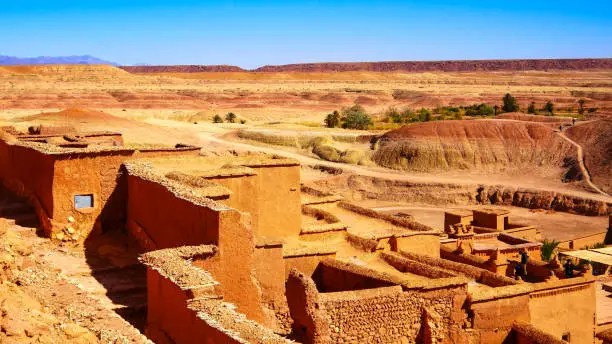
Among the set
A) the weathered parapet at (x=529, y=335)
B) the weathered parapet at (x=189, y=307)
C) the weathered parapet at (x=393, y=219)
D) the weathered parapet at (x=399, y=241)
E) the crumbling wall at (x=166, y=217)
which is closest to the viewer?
the weathered parapet at (x=189, y=307)

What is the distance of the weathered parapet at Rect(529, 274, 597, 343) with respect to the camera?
14.6 metres

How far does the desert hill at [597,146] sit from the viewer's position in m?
41.3

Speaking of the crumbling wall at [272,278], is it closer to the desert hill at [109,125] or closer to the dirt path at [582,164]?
the desert hill at [109,125]

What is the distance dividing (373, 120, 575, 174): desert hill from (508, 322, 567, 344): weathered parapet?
32.6 meters

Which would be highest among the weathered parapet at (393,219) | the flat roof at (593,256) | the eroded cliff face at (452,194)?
the weathered parapet at (393,219)

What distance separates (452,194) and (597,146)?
11.5m

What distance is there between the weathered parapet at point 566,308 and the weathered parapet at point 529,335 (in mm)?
773

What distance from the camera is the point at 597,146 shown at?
148ft

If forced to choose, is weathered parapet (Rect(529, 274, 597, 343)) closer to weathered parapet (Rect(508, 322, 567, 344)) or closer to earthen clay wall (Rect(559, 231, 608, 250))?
weathered parapet (Rect(508, 322, 567, 344))

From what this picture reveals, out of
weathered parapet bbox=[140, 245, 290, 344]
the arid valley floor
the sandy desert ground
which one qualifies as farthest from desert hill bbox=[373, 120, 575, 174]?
weathered parapet bbox=[140, 245, 290, 344]

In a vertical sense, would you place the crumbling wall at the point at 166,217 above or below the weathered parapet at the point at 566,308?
above

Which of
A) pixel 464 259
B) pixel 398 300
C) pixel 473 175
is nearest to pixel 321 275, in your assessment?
pixel 398 300

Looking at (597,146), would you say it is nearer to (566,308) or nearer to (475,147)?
(475,147)

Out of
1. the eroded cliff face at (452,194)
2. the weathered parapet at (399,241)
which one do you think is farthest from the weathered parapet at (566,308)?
the eroded cliff face at (452,194)
